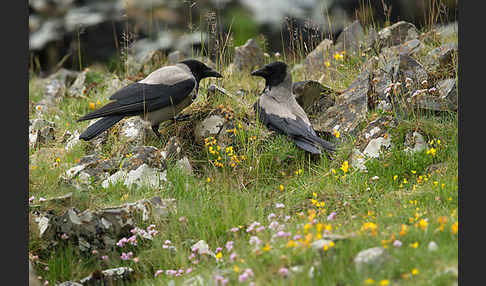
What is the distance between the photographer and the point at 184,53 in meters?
10.1

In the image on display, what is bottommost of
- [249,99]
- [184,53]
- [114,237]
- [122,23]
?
[114,237]

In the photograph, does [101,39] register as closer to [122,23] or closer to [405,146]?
[122,23]

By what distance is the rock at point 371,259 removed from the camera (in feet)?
10.1

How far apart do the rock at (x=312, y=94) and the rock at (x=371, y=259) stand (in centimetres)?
385

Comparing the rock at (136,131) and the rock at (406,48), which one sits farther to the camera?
the rock at (406,48)

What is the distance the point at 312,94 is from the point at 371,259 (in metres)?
4.08

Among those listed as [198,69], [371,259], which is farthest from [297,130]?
[371,259]

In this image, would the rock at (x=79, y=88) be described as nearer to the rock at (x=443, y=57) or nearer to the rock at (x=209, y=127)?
the rock at (x=209, y=127)

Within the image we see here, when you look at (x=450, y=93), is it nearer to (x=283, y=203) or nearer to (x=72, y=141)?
(x=283, y=203)

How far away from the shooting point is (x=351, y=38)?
8.43 meters

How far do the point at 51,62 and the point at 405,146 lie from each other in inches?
372

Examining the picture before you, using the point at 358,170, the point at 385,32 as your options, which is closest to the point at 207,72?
the point at 358,170

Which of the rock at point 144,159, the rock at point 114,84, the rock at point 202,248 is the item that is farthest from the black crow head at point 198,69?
the rock at point 202,248

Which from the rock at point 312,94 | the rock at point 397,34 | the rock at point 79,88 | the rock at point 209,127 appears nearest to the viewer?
the rock at point 209,127
